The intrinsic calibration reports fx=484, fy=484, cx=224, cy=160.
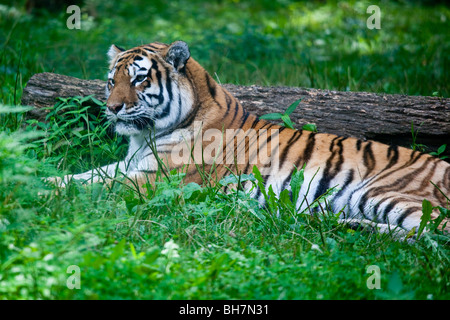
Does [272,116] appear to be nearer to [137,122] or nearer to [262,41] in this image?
[137,122]

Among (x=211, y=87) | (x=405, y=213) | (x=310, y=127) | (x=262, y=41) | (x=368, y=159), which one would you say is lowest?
(x=405, y=213)

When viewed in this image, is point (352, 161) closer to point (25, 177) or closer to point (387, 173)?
point (387, 173)

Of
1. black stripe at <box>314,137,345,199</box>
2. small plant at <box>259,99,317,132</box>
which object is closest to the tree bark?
small plant at <box>259,99,317,132</box>

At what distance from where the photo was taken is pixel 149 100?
4.14 m

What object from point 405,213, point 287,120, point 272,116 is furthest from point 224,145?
point 405,213

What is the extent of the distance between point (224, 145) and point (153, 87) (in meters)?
0.78

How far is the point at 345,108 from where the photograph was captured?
4711 millimetres

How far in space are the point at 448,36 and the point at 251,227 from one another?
807cm

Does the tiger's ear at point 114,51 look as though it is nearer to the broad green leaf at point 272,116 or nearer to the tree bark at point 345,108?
the tree bark at point 345,108

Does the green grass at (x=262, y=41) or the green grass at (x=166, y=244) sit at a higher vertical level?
the green grass at (x=262, y=41)

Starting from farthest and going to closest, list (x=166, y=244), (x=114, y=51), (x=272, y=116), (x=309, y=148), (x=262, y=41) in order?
(x=262, y=41) < (x=114, y=51) < (x=272, y=116) < (x=309, y=148) < (x=166, y=244)

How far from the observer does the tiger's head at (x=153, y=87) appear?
4.10 meters

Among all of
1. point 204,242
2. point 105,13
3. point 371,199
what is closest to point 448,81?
point 371,199

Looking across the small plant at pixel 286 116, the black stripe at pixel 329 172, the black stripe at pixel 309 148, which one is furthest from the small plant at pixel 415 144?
the small plant at pixel 286 116
